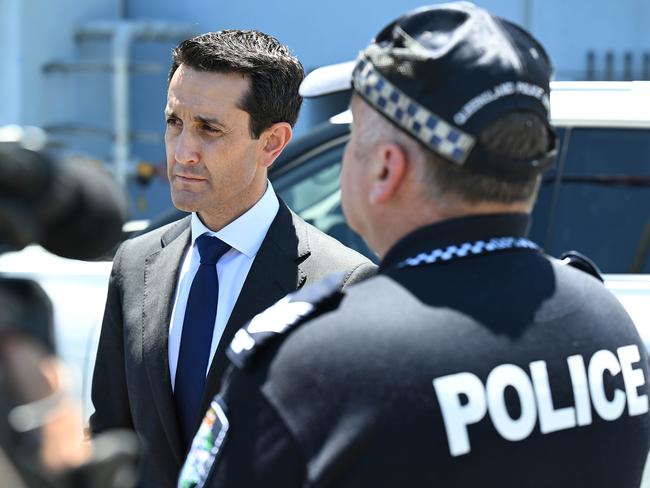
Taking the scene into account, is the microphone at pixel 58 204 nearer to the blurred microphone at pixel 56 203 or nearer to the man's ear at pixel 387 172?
the blurred microphone at pixel 56 203

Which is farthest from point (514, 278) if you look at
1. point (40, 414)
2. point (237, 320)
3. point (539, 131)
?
point (237, 320)

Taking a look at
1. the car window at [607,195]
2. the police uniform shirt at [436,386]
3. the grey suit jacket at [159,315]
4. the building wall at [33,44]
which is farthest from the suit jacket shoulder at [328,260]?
the building wall at [33,44]

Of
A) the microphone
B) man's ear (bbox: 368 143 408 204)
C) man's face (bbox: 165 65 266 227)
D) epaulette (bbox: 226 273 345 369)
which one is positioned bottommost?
man's face (bbox: 165 65 266 227)

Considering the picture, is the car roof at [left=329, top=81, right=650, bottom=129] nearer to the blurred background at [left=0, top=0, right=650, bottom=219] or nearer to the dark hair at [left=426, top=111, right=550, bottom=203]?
the dark hair at [left=426, top=111, right=550, bottom=203]

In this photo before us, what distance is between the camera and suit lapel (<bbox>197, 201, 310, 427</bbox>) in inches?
90.1

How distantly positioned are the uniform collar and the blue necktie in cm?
91

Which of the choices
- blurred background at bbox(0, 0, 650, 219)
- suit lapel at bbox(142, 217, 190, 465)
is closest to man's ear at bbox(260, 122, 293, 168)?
suit lapel at bbox(142, 217, 190, 465)

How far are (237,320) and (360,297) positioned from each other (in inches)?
37.0

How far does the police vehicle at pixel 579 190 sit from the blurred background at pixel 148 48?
5.39 m

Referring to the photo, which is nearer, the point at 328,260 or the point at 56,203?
the point at 56,203

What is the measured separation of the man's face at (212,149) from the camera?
2.53 metres

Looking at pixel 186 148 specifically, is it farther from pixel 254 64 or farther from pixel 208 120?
pixel 254 64

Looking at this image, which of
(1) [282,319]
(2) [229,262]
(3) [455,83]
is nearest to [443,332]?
(1) [282,319]

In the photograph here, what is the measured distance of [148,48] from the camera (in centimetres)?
1046
